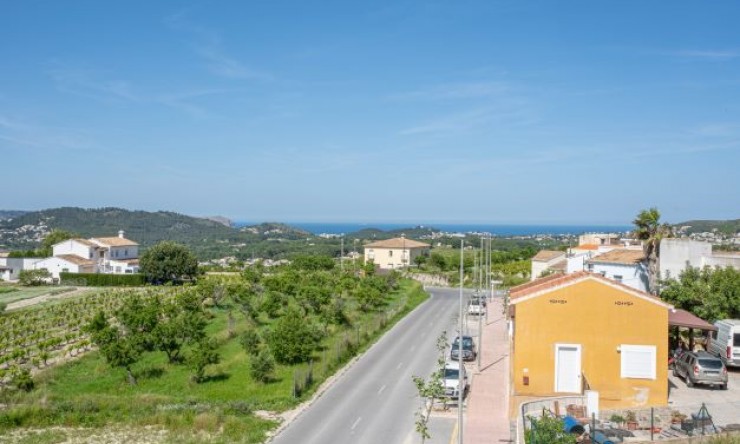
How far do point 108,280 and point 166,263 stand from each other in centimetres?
779

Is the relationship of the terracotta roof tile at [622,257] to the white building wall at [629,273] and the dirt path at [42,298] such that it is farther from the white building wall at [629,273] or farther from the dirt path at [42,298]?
the dirt path at [42,298]

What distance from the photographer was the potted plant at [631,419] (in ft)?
70.5

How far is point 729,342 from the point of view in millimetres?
29781

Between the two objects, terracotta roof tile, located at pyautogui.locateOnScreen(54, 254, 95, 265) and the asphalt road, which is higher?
terracotta roof tile, located at pyautogui.locateOnScreen(54, 254, 95, 265)

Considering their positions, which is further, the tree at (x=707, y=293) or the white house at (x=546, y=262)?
the white house at (x=546, y=262)

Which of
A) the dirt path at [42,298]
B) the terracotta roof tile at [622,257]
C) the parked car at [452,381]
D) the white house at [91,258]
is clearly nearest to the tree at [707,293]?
the terracotta roof tile at [622,257]

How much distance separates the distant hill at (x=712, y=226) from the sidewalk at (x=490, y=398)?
297 ft

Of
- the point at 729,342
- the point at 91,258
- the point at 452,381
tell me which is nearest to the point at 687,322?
the point at 729,342

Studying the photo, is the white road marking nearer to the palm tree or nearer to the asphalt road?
the asphalt road

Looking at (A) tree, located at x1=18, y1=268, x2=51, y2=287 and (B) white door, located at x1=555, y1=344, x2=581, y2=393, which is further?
(A) tree, located at x1=18, y1=268, x2=51, y2=287

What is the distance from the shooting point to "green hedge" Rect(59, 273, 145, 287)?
7969 cm

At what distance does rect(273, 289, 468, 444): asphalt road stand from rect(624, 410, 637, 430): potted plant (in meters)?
7.02

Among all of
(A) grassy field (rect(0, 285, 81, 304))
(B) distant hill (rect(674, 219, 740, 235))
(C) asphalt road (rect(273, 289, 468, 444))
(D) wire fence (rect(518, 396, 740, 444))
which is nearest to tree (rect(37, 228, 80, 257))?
(A) grassy field (rect(0, 285, 81, 304))

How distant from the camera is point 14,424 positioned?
83.4 feet
